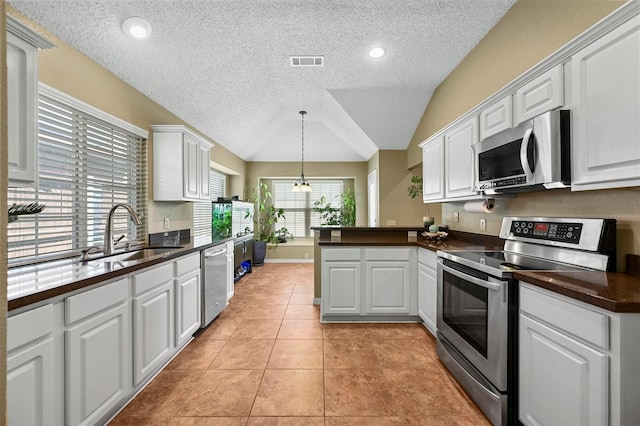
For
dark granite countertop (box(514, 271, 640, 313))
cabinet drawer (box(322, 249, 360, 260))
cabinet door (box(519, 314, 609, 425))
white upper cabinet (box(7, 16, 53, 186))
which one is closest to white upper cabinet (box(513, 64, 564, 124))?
dark granite countertop (box(514, 271, 640, 313))

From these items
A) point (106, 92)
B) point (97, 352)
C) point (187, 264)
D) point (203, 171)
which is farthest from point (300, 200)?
point (97, 352)

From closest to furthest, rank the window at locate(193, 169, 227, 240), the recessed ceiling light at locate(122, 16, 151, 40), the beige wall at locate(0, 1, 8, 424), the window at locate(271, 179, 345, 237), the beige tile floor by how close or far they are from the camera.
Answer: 1. the beige wall at locate(0, 1, 8, 424)
2. the beige tile floor
3. the recessed ceiling light at locate(122, 16, 151, 40)
4. the window at locate(193, 169, 227, 240)
5. the window at locate(271, 179, 345, 237)

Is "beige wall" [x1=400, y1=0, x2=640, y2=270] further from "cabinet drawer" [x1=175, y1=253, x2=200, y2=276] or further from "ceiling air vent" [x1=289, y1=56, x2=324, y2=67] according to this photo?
"cabinet drawer" [x1=175, y1=253, x2=200, y2=276]

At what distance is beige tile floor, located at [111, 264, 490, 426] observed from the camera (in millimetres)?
1778

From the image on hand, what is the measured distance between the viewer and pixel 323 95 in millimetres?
4371

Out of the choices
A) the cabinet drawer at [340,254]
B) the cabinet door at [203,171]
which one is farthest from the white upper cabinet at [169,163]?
the cabinet drawer at [340,254]

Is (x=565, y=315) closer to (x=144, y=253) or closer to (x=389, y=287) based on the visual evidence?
(x=389, y=287)

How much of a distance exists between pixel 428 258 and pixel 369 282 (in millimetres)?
704

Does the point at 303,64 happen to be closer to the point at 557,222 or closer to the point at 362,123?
the point at 362,123

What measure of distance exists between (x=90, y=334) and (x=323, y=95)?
3.97m

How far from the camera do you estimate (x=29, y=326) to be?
47.1 inches

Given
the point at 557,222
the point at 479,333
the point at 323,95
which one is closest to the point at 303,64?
the point at 323,95

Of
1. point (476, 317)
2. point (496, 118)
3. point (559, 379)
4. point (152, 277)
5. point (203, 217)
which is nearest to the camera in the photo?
point (559, 379)

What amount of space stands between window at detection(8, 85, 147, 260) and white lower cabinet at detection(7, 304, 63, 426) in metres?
0.93
